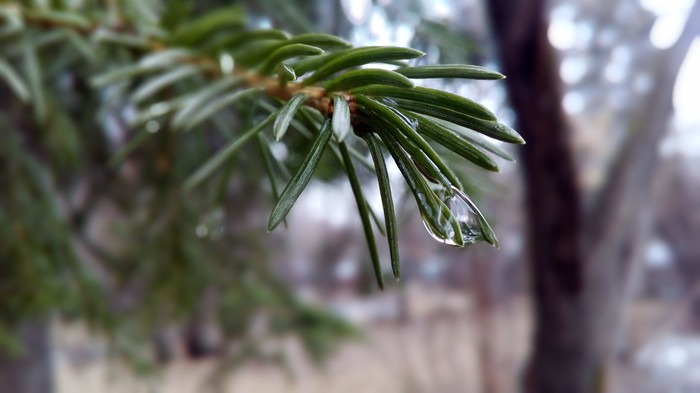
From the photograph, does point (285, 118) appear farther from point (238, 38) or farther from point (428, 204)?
point (238, 38)

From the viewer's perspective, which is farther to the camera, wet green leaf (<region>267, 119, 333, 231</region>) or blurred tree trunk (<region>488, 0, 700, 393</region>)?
blurred tree trunk (<region>488, 0, 700, 393</region>)

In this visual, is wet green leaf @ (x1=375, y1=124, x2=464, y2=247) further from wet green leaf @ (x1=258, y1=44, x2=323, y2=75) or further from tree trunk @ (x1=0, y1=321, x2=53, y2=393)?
tree trunk @ (x1=0, y1=321, x2=53, y2=393)

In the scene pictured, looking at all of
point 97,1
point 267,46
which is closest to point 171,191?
point 97,1

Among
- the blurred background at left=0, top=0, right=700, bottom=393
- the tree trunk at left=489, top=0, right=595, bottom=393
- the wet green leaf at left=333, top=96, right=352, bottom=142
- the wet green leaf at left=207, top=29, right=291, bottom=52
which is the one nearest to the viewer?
the wet green leaf at left=333, top=96, right=352, bottom=142

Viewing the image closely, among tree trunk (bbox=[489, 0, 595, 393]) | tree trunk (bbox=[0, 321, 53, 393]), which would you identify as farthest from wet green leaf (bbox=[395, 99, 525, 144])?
tree trunk (bbox=[0, 321, 53, 393])

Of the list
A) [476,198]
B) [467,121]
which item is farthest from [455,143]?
[476,198]

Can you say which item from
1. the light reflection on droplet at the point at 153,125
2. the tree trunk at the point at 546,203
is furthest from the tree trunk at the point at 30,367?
the tree trunk at the point at 546,203

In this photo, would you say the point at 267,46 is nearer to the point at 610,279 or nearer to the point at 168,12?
the point at 168,12
